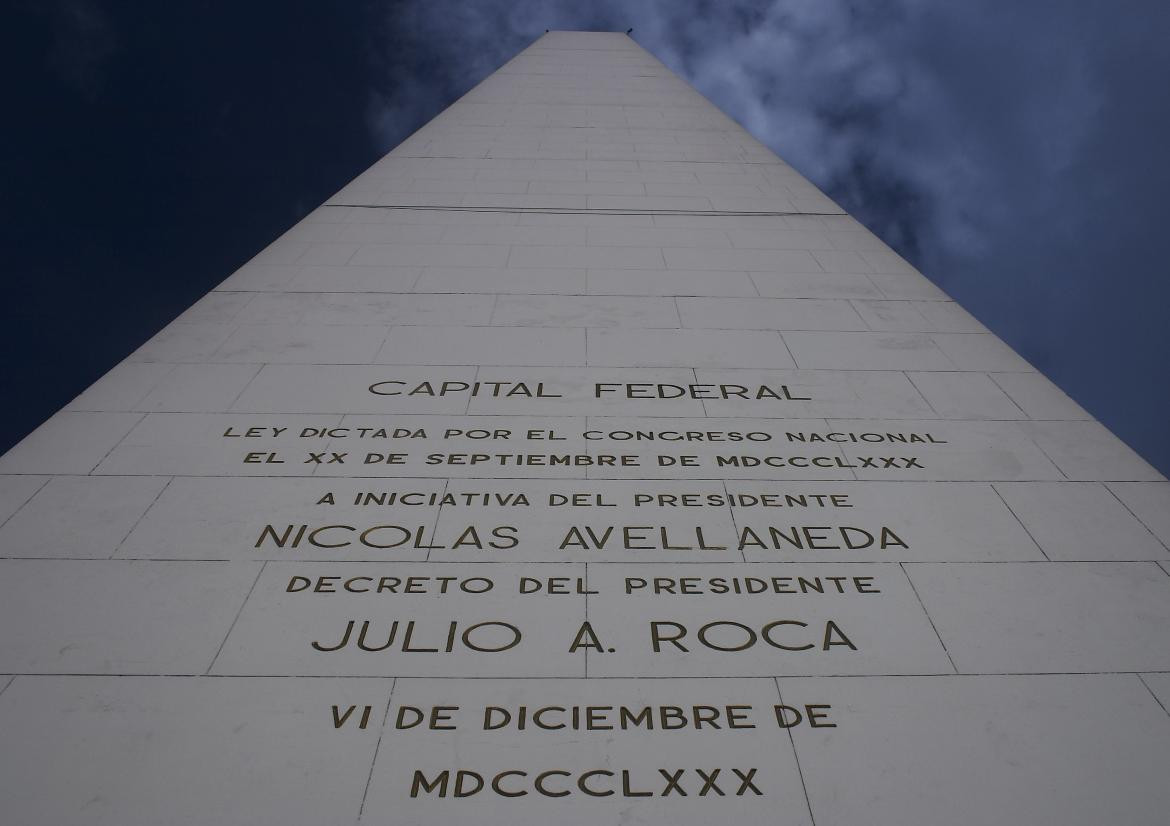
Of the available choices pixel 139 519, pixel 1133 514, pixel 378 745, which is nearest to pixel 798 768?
pixel 378 745

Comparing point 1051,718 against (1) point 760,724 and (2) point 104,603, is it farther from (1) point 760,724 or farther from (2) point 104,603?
(2) point 104,603

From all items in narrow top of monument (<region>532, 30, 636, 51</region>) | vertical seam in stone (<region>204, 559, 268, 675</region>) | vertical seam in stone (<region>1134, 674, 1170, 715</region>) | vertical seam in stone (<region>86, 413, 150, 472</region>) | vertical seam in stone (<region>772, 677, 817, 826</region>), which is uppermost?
narrow top of monument (<region>532, 30, 636, 51</region>)

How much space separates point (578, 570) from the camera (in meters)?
3.48

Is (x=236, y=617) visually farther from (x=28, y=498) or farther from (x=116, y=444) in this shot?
(x=116, y=444)

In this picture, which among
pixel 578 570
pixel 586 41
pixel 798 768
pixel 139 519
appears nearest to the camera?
pixel 798 768

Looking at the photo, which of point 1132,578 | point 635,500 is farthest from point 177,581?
point 1132,578

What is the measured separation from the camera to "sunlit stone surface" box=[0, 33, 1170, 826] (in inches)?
104

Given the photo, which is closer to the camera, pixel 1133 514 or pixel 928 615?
pixel 928 615

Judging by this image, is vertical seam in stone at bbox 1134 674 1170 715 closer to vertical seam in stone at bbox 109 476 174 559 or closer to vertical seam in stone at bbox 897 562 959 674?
vertical seam in stone at bbox 897 562 959 674

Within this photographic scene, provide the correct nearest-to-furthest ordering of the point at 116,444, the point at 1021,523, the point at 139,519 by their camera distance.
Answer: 1. the point at 139,519
2. the point at 1021,523
3. the point at 116,444

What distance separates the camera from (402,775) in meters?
2.61

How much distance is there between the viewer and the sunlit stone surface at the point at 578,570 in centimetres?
264

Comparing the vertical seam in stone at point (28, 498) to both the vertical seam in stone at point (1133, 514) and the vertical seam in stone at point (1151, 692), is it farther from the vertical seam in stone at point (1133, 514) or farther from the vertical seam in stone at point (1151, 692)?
the vertical seam in stone at point (1133, 514)

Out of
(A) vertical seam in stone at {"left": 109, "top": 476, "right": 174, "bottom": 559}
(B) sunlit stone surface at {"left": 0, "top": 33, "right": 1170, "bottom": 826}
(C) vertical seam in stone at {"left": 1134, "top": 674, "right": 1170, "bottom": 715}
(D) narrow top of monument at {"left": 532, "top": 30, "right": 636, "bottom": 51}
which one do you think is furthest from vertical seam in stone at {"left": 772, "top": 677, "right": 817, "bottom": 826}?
(D) narrow top of monument at {"left": 532, "top": 30, "right": 636, "bottom": 51}
